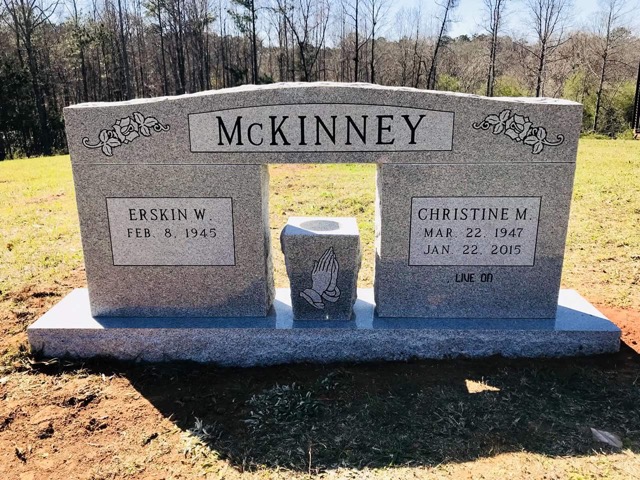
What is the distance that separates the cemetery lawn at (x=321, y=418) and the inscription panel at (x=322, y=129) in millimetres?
1597

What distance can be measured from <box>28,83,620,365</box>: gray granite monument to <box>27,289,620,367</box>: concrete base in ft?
0.03

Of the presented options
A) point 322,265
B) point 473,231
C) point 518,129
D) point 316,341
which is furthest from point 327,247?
point 518,129

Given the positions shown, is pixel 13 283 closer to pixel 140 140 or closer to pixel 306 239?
pixel 140 140

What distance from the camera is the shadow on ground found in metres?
2.72

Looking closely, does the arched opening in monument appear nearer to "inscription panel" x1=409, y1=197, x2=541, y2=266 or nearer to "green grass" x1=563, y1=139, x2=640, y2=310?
"inscription panel" x1=409, y1=197, x2=541, y2=266

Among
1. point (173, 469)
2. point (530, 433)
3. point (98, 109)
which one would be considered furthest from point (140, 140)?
point (530, 433)

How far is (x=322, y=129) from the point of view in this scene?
11.6 feet

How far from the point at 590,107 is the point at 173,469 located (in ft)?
108

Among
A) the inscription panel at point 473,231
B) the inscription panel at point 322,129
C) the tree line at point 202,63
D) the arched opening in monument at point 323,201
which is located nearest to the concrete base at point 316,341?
the inscription panel at point 473,231

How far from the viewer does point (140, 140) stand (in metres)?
3.58

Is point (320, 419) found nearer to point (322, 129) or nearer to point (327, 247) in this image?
point (327, 247)

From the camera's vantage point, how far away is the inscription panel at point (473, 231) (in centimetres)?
366

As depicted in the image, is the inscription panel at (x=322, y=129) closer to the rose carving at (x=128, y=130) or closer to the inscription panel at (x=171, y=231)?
the rose carving at (x=128, y=130)

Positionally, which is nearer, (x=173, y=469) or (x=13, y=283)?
(x=173, y=469)
